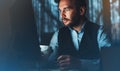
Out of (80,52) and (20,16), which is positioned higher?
(20,16)

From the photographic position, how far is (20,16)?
1.26m

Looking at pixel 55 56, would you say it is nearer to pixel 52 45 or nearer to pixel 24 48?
pixel 52 45

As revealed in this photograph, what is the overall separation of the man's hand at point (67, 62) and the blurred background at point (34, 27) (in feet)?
0.42

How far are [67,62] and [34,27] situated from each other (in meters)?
0.29

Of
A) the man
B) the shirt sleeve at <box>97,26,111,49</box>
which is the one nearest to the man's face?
the man

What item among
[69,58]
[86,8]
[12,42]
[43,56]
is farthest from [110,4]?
[12,42]

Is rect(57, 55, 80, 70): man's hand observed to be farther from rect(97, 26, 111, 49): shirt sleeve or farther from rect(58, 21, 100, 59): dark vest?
rect(97, 26, 111, 49): shirt sleeve

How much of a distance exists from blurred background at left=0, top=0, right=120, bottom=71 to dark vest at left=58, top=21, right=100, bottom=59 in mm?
43

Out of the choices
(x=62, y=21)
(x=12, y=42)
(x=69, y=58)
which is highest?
(x=62, y=21)

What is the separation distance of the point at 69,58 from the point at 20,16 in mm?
388

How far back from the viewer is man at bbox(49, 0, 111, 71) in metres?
1.24

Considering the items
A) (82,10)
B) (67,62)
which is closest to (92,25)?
(82,10)

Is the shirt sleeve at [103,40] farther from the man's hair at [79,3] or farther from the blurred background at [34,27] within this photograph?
the man's hair at [79,3]

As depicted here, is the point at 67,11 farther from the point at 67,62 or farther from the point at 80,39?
the point at 67,62
